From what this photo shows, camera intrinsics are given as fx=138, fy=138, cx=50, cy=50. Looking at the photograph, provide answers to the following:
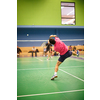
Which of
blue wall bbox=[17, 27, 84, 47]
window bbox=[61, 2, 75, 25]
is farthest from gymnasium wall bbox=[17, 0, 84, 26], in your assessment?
blue wall bbox=[17, 27, 84, 47]

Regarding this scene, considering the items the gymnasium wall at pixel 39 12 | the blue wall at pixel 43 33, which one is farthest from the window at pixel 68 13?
the blue wall at pixel 43 33

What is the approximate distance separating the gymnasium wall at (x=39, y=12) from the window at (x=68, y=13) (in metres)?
0.71

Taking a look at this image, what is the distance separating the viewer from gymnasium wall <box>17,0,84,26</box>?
Answer: 17.7 m

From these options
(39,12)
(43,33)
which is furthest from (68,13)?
(43,33)

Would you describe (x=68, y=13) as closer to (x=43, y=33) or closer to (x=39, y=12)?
(x=39, y=12)

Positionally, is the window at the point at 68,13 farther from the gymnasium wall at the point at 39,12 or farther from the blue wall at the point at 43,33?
the blue wall at the point at 43,33

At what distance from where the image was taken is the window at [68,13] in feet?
62.4

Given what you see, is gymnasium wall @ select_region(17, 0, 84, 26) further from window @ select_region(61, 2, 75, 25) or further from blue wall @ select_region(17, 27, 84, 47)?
blue wall @ select_region(17, 27, 84, 47)

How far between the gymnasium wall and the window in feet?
2.31

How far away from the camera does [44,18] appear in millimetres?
18141

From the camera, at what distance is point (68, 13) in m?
19.5

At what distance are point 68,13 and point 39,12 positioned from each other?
4.22 meters

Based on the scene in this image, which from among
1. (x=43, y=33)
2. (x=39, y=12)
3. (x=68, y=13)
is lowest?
(x=43, y=33)
